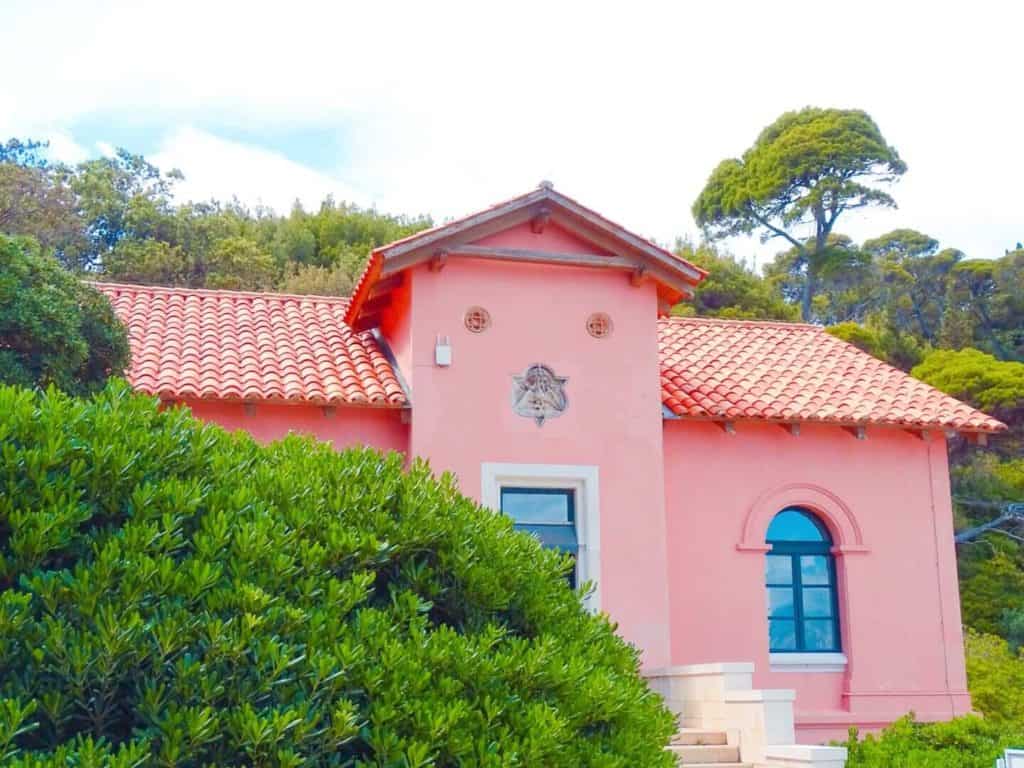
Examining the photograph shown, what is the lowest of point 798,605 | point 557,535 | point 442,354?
point 798,605

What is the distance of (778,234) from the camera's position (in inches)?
1732

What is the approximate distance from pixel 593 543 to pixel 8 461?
33.9 feet

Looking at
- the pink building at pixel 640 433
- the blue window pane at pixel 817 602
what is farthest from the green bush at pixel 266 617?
the blue window pane at pixel 817 602

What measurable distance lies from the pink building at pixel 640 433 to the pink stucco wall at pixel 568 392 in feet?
0.08

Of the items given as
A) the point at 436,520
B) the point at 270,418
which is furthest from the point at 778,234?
the point at 436,520

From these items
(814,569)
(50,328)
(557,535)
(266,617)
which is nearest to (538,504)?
(557,535)

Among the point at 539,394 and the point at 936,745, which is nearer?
the point at 936,745

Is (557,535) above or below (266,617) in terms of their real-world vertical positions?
above

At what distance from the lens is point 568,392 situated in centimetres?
1416

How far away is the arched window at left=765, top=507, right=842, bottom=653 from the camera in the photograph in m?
15.2

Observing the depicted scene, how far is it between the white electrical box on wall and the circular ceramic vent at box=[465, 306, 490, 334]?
1.18 ft

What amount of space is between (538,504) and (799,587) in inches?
147

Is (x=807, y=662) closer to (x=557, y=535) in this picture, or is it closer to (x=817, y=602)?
(x=817, y=602)

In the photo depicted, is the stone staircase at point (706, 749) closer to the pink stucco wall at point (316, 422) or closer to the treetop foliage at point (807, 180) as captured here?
the pink stucco wall at point (316, 422)
